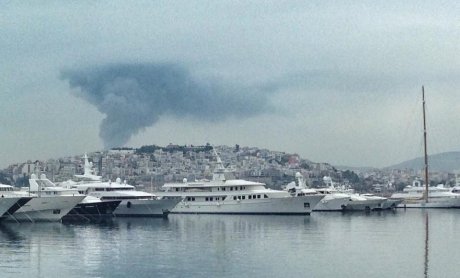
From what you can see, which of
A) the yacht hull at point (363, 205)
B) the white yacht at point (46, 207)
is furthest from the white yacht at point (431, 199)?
the white yacht at point (46, 207)

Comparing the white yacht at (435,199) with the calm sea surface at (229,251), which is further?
the white yacht at (435,199)

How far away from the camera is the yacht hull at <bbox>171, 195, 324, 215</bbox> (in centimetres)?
8269

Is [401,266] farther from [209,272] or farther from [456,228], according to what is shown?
[456,228]

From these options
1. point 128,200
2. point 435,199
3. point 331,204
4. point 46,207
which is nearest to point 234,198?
point 128,200

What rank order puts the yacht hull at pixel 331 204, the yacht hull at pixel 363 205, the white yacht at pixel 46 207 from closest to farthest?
the white yacht at pixel 46 207
the yacht hull at pixel 331 204
the yacht hull at pixel 363 205

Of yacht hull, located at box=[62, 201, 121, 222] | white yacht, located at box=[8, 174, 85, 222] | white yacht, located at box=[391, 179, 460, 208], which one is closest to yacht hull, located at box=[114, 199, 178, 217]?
yacht hull, located at box=[62, 201, 121, 222]

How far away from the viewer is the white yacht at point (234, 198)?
272 ft

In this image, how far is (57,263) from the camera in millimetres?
36500

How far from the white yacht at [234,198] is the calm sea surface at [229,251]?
20793 mm

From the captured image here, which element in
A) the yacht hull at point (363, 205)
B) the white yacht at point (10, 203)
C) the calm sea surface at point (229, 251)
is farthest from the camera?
the yacht hull at point (363, 205)

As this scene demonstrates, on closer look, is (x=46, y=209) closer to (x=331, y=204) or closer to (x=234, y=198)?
(x=234, y=198)

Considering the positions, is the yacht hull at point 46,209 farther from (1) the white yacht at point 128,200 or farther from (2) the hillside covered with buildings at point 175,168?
(2) the hillside covered with buildings at point 175,168

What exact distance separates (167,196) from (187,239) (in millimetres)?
37441

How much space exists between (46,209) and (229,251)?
31.7 meters
